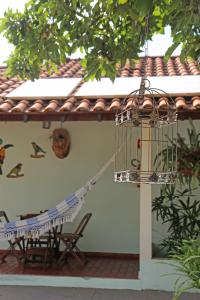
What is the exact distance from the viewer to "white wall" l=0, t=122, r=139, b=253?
309 inches

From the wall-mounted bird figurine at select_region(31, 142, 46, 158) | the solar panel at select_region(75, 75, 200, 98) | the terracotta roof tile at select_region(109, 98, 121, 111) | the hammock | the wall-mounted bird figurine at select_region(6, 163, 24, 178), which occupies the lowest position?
the hammock

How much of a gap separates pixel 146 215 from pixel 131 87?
2004 mm

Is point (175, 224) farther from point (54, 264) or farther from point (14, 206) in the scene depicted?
point (14, 206)

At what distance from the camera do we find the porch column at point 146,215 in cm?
612

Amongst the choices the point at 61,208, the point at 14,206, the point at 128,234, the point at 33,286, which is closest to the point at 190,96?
the point at 61,208

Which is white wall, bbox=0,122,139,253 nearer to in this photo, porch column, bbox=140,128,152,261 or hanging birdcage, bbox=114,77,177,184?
hanging birdcage, bbox=114,77,177,184

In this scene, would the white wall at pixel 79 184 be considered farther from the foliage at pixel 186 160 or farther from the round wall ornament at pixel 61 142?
the foliage at pixel 186 160

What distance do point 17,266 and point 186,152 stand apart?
316 centimetres

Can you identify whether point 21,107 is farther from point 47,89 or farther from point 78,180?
point 78,180

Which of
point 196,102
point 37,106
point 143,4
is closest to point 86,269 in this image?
point 37,106

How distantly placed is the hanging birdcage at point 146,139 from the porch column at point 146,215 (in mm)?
14

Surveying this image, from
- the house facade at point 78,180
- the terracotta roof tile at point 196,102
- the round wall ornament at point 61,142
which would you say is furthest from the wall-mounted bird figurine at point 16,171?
the terracotta roof tile at point 196,102

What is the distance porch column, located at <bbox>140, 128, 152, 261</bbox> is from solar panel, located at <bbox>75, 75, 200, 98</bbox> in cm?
86

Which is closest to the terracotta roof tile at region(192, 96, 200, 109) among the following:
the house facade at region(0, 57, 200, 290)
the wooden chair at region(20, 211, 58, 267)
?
the house facade at region(0, 57, 200, 290)
